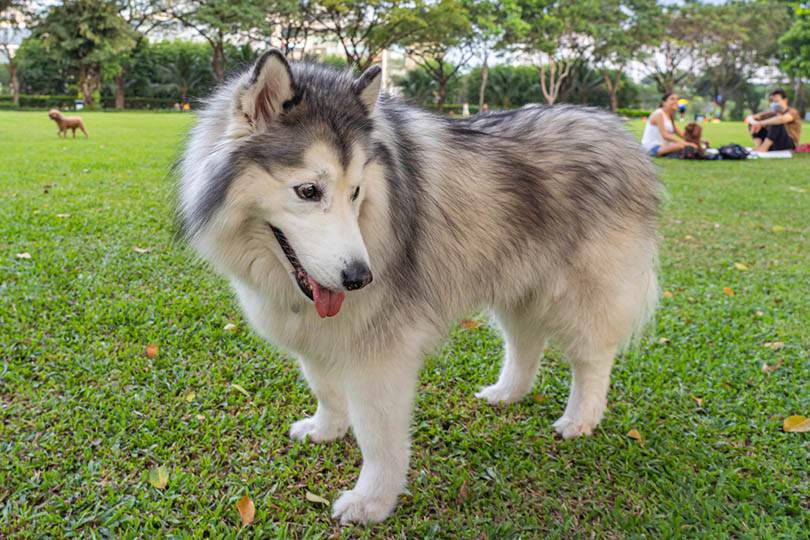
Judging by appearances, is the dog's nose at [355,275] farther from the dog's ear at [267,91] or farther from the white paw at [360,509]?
the white paw at [360,509]

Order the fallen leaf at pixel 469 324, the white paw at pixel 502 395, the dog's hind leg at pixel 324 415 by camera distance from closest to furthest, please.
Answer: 1. the dog's hind leg at pixel 324 415
2. the white paw at pixel 502 395
3. the fallen leaf at pixel 469 324

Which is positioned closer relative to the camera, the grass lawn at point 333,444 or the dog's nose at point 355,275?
the dog's nose at point 355,275

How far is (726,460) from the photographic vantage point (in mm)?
2705

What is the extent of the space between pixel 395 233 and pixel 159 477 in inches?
60.0

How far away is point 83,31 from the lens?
118 feet

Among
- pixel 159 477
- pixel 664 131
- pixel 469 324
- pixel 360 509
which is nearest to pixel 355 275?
pixel 360 509

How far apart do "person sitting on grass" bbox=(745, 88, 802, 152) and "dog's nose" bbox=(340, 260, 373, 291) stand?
14.9 metres

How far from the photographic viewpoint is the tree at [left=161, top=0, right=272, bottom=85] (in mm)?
34156

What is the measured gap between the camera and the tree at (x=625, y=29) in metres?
36.9

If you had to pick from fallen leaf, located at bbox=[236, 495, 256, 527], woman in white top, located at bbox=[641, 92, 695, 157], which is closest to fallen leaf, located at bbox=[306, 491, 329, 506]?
fallen leaf, located at bbox=[236, 495, 256, 527]

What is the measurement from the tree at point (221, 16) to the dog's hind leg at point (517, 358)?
34.1m

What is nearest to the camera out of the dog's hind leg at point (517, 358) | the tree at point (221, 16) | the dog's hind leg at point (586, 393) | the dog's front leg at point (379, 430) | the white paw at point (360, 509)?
the dog's front leg at point (379, 430)

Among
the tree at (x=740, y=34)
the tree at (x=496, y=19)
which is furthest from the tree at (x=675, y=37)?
the tree at (x=496, y=19)

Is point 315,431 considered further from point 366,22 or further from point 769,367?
point 366,22
